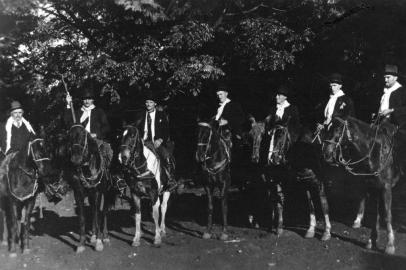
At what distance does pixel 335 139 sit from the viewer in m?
8.16

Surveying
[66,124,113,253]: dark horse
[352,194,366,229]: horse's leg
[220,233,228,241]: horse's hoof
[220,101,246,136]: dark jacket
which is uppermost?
[220,101,246,136]: dark jacket

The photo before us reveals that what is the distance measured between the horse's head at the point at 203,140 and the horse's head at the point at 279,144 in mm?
1215

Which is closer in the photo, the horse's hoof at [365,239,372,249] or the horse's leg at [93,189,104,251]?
the horse's hoof at [365,239,372,249]

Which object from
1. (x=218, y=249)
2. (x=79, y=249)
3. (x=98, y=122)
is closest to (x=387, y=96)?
(x=218, y=249)

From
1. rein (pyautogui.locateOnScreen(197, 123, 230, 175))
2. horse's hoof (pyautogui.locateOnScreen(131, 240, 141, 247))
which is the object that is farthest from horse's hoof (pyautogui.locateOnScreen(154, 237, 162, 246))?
rein (pyautogui.locateOnScreen(197, 123, 230, 175))

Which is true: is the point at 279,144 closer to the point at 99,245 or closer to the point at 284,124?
the point at 284,124

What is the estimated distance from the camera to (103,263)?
8.50 metres

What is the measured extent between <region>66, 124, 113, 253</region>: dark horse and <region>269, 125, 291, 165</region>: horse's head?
10.8 ft

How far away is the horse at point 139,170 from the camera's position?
8.81 metres

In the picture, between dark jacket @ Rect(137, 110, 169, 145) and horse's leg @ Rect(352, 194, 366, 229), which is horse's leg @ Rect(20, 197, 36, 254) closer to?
dark jacket @ Rect(137, 110, 169, 145)

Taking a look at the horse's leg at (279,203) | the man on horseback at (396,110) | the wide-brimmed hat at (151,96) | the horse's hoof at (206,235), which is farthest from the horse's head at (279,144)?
the wide-brimmed hat at (151,96)

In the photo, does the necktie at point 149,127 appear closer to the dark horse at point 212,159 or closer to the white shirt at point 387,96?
the dark horse at point 212,159

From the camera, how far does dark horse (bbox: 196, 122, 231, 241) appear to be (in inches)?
369

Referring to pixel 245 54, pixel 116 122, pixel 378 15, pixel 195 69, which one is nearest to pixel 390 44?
pixel 378 15
